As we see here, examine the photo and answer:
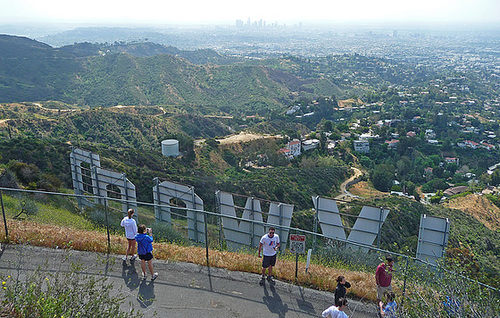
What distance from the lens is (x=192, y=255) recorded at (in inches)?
332

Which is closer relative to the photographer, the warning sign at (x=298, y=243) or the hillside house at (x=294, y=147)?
the warning sign at (x=298, y=243)

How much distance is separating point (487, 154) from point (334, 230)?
6444 cm

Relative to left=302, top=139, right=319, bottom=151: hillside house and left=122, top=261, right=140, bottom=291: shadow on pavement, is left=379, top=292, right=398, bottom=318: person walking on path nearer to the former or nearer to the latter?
left=122, top=261, right=140, bottom=291: shadow on pavement

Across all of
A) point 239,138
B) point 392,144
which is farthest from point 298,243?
point 392,144

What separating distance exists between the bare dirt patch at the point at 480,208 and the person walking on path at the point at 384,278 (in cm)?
3087

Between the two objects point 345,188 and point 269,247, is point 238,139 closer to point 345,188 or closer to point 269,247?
point 345,188

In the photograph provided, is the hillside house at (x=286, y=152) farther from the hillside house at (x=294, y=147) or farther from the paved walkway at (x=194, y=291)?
the paved walkway at (x=194, y=291)

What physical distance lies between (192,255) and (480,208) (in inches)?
1386

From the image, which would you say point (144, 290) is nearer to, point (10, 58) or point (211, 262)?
point (211, 262)

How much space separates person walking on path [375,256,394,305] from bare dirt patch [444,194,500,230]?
30.9m

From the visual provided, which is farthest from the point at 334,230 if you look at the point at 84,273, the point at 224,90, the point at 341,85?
the point at 341,85

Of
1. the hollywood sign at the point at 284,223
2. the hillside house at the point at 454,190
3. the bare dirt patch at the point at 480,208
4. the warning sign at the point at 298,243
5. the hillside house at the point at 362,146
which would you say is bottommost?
the hillside house at the point at 454,190

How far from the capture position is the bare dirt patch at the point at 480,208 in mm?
33219

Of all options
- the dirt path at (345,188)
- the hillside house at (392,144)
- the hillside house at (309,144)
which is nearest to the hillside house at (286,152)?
the hillside house at (309,144)
